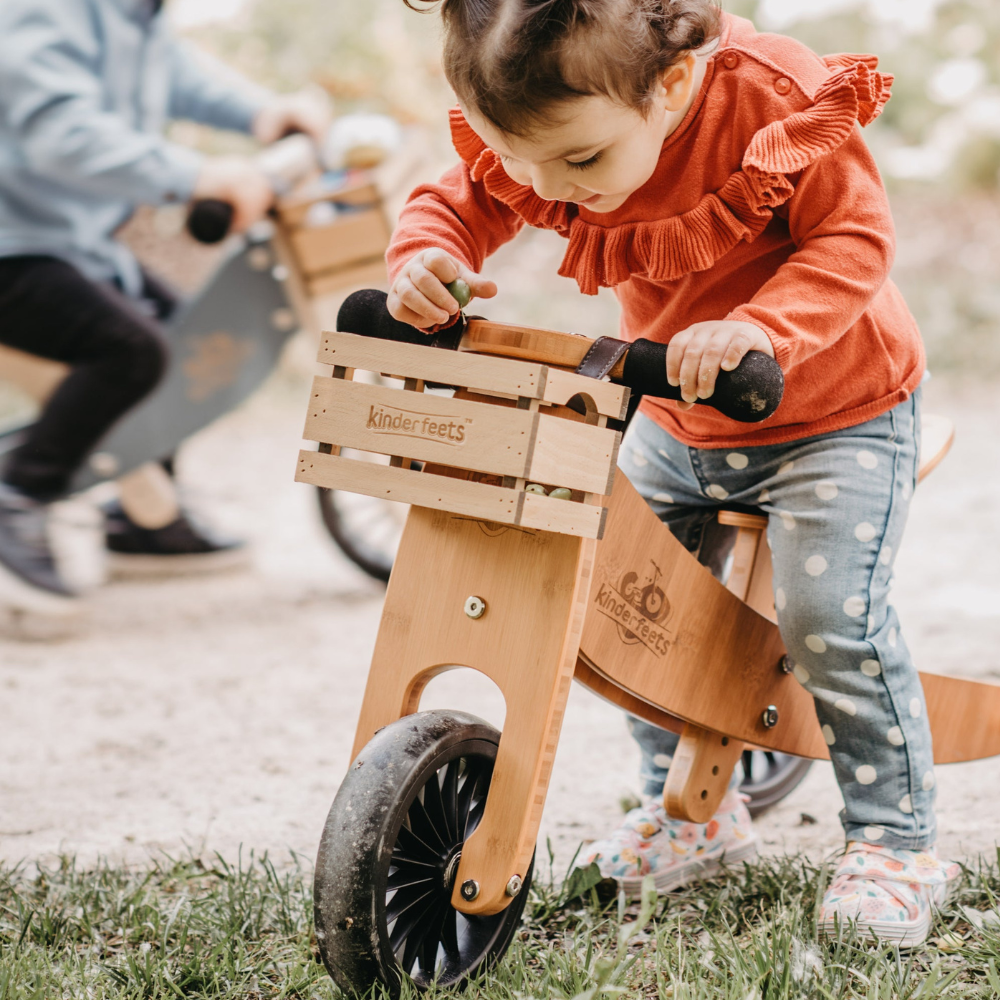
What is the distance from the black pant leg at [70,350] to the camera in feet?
11.2

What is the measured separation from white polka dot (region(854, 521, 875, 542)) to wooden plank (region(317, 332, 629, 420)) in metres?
0.43

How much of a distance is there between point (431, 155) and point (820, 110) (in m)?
2.66

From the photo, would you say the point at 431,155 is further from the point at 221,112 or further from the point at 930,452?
the point at 930,452

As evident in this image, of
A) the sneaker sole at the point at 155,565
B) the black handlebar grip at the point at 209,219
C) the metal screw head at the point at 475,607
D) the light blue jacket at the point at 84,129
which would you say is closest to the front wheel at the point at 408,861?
the metal screw head at the point at 475,607

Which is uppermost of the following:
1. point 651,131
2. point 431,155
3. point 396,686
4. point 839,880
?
point 431,155

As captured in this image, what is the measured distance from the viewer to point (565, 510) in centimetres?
131

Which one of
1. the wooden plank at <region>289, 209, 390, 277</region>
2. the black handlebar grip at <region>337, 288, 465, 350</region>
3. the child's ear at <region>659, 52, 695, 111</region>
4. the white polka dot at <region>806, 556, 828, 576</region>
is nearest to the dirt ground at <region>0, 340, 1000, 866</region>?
the white polka dot at <region>806, 556, 828, 576</region>

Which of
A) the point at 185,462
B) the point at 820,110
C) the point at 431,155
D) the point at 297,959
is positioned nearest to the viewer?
the point at 820,110

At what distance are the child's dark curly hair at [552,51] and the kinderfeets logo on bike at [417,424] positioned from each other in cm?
35

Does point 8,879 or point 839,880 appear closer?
point 839,880

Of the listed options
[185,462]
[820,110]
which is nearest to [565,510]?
[820,110]

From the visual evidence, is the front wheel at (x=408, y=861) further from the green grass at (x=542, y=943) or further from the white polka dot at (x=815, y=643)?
the white polka dot at (x=815, y=643)

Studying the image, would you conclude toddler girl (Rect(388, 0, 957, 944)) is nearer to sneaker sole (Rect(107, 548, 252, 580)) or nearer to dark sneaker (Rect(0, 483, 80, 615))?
dark sneaker (Rect(0, 483, 80, 615))

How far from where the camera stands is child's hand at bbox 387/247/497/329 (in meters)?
1.40
